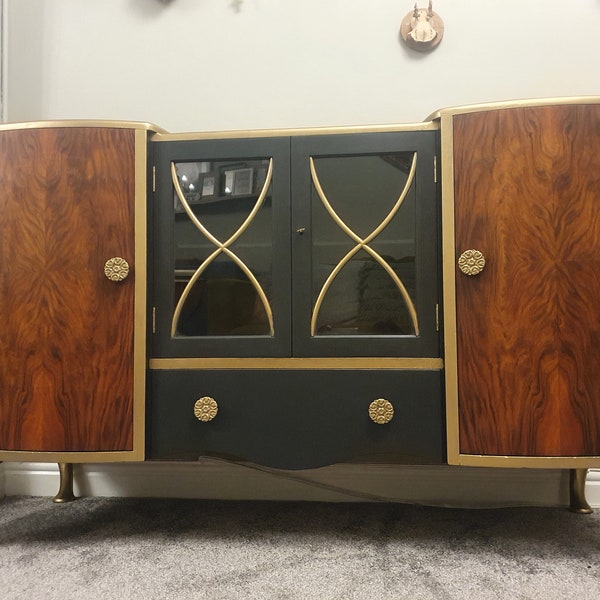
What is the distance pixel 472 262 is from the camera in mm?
879

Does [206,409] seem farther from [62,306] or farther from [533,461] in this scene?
[533,461]

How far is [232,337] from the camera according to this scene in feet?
3.10

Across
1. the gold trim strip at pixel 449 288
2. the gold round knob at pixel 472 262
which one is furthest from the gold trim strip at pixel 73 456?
the gold round knob at pixel 472 262

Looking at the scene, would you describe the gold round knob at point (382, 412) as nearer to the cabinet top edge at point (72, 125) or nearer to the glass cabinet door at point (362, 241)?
the glass cabinet door at point (362, 241)

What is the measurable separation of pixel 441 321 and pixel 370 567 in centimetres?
48

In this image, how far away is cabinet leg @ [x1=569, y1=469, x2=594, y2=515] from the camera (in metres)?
1.12

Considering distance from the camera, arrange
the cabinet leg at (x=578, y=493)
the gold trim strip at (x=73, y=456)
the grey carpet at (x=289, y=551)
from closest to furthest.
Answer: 1. the grey carpet at (x=289, y=551)
2. the gold trim strip at (x=73, y=456)
3. the cabinet leg at (x=578, y=493)

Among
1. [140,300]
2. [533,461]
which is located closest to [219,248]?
[140,300]

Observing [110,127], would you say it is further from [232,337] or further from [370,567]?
[370,567]

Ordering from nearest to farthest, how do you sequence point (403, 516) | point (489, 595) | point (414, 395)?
1. point (489, 595)
2. point (414, 395)
3. point (403, 516)

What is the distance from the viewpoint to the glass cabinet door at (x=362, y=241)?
92 cm

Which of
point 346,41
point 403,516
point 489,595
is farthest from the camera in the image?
point 346,41

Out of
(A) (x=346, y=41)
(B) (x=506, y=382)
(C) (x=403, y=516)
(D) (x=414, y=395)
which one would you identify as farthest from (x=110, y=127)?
(C) (x=403, y=516)

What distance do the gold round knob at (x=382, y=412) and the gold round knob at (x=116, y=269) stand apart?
55 centimetres
